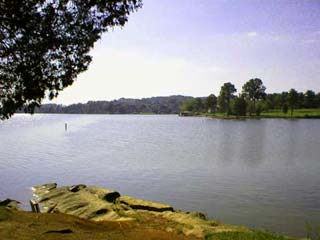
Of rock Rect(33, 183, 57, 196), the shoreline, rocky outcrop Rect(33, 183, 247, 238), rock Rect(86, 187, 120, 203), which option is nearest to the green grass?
the shoreline

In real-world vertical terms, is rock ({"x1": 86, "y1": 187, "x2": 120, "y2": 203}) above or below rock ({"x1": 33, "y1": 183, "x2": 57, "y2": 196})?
above

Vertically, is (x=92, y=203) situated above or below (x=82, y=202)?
above

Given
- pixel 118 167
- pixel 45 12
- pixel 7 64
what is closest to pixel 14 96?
pixel 7 64

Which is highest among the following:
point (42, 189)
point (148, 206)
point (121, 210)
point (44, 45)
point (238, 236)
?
point (44, 45)

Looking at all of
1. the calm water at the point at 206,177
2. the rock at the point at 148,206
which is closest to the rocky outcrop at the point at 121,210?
the rock at the point at 148,206

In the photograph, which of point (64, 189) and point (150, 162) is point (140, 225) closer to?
point (64, 189)

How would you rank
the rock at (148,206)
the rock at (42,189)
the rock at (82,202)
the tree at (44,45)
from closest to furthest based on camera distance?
the tree at (44,45)
the rock at (82,202)
the rock at (148,206)
the rock at (42,189)

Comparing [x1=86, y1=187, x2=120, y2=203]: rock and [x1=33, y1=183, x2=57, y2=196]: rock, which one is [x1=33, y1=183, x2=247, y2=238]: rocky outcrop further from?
[x1=33, y1=183, x2=57, y2=196]: rock

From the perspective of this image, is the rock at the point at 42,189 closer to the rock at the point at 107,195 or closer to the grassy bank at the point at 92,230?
the rock at the point at 107,195

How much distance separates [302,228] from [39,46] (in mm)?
20709

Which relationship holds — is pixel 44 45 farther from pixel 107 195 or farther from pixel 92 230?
pixel 107 195

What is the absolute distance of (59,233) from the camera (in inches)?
683

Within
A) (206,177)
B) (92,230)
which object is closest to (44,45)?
(92,230)

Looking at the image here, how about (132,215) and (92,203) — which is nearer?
(132,215)
